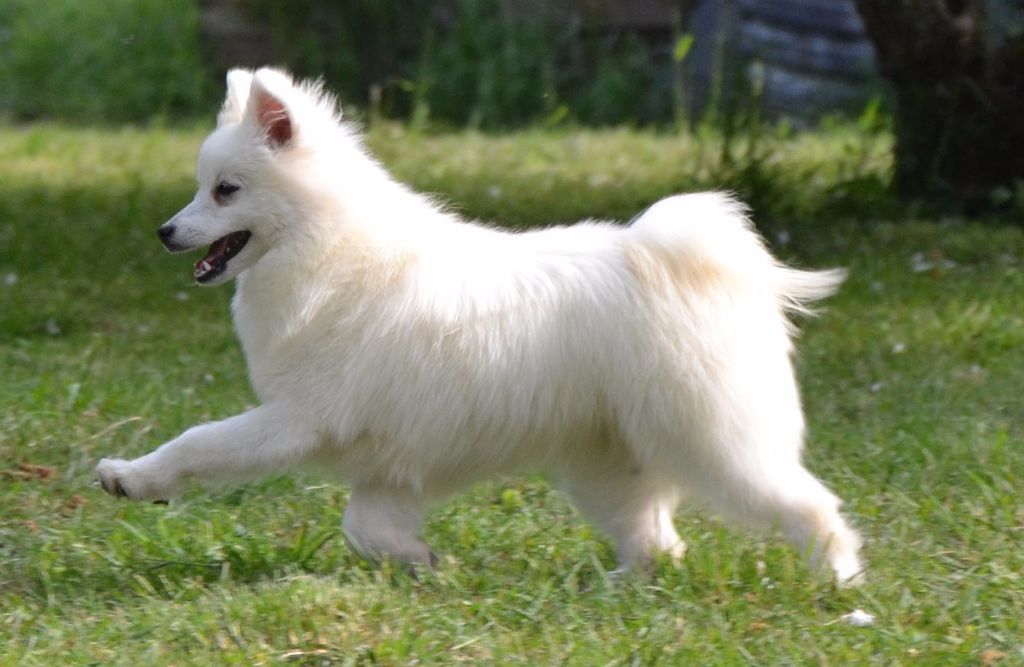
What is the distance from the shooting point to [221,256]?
3961 mm

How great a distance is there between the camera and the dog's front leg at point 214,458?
377 cm

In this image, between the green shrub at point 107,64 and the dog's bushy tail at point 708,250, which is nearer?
the dog's bushy tail at point 708,250

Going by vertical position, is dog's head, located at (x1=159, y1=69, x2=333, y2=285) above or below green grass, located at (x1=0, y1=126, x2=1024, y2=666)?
above

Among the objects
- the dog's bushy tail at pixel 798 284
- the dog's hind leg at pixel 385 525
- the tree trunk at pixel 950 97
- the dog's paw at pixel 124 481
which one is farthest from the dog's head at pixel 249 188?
the tree trunk at pixel 950 97

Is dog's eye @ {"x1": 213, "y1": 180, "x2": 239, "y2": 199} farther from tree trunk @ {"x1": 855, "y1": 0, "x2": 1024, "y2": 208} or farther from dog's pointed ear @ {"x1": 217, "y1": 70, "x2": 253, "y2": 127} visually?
tree trunk @ {"x1": 855, "y1": 0, "x2": 1024, "y2": 208}

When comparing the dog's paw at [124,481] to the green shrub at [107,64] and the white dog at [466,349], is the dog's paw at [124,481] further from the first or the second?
the green shrub at [107,64]

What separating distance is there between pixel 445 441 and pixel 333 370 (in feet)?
1.13

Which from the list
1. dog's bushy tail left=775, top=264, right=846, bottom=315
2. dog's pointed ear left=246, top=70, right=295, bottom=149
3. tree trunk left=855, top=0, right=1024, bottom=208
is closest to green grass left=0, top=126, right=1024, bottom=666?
tree trunk left=855, top=0, right=1024, bottom=208

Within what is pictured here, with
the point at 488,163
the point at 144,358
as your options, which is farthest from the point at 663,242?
the point at 488,163

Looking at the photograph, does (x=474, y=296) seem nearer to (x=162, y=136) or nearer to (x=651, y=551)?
(x=651, y=551)

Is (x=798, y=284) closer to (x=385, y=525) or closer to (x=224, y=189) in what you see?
(x=385, y=525)

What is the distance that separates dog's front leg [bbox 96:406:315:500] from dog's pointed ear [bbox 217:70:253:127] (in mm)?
882

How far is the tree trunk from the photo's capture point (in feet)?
26.5

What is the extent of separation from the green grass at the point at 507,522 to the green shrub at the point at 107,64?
456cm
